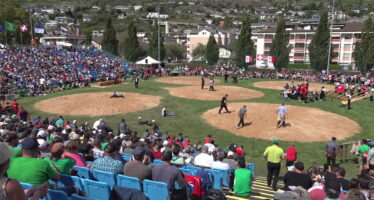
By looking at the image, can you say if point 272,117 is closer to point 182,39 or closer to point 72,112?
point 72,112

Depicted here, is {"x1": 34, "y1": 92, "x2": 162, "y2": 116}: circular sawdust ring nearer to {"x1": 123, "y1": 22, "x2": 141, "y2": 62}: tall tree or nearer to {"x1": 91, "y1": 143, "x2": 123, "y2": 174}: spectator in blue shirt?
{"x1": 91, "y1": 143, "x2": 123, "y2": 174}: spectator in blue shirt

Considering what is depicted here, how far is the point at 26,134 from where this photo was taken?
991 cm

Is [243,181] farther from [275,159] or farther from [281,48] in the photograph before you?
[281,48]

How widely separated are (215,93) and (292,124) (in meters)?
12.5

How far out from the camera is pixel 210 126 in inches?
835

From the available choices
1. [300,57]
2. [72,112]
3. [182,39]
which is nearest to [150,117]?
[72,112]

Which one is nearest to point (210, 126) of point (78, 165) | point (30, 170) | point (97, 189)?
point (78, 165)

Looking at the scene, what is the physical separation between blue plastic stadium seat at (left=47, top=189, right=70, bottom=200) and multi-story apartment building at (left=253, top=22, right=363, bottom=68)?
7123 centimetres

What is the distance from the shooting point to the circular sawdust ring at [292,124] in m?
19.1

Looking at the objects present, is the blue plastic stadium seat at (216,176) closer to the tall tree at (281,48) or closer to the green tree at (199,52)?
the tall tree at (281,48)

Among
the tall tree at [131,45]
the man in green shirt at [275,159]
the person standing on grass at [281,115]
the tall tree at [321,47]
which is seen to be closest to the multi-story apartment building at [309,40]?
the tall tree at [321,47]

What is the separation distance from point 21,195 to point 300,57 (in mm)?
96931

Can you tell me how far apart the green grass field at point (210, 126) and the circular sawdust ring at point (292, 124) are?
0.61m

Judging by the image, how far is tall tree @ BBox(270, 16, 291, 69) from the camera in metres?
56.7
